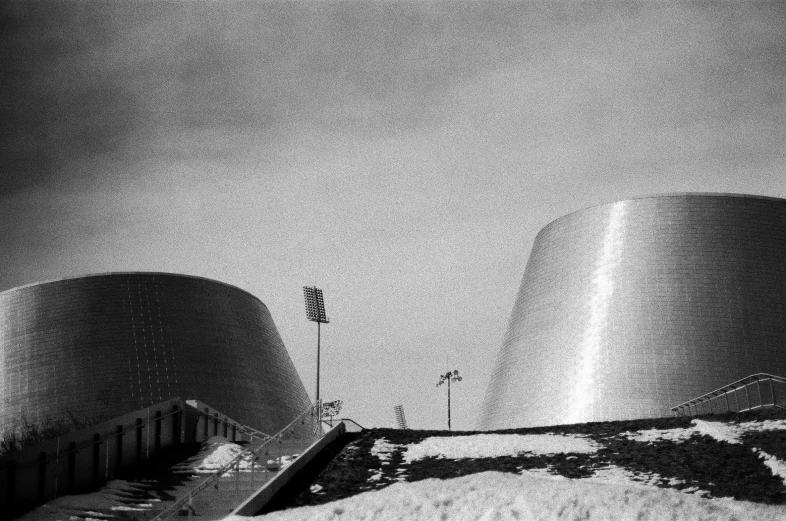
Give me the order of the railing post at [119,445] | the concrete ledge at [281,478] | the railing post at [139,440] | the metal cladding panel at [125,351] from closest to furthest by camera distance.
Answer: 1. the concrete ledge at [281,478]
2. the railing post at [119,445]
3. the railing post at [139,440]
4. the metal cladding panel at [125,351]

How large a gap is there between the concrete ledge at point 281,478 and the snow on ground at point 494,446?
4.32 feet

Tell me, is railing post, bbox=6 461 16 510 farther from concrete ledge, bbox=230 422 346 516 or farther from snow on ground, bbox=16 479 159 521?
concrete ledge, bbox=230 422 346 516

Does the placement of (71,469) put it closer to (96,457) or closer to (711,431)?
(96,457)

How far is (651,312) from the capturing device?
109 feet

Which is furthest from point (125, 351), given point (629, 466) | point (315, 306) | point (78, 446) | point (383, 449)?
point (629, 466)

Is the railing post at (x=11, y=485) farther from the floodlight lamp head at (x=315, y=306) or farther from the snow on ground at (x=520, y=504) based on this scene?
the floodlight lamp head at (x=315, y=306)

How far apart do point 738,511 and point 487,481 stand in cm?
286

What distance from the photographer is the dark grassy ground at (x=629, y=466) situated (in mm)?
13742

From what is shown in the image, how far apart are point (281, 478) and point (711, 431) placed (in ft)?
21.2

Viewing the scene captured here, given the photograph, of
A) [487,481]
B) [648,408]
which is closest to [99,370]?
[648,408]

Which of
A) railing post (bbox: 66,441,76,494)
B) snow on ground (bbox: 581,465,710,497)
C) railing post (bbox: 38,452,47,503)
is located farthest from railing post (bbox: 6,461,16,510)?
snow on ground (bbox: 581,465,710,497)

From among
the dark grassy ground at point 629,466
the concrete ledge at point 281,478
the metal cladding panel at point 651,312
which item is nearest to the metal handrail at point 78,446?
the concrete ledge at point 281,478

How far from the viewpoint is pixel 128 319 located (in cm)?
3753

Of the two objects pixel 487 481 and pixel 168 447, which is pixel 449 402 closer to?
pixel 168 447
